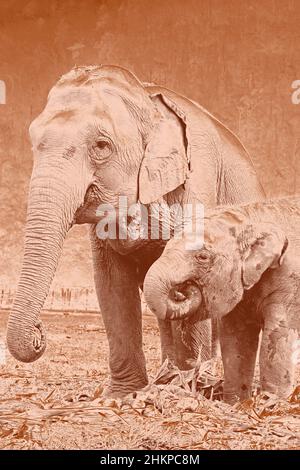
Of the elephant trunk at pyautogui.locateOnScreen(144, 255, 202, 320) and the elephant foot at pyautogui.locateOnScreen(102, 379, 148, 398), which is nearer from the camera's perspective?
the elephant trunk at pyautogui.locateOnScreen(144, 255, 202, 320)

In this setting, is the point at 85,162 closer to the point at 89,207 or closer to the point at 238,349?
the point at 89,207

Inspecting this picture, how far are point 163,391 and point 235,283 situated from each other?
0.41 meters

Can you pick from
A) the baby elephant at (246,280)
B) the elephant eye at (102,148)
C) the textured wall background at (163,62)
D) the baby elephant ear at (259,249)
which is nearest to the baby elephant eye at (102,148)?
the elephant eye at (102,148)

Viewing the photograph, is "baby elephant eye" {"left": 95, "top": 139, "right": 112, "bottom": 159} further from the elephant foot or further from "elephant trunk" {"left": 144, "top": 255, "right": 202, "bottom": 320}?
the elephant foot

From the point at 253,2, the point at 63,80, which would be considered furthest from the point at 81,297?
the point at 63,80

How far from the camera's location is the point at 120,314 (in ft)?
14.9

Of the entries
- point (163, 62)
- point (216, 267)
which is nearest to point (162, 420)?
point (216, 267)

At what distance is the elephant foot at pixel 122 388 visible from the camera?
15.1 feet

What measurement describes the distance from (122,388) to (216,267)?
2.66ft

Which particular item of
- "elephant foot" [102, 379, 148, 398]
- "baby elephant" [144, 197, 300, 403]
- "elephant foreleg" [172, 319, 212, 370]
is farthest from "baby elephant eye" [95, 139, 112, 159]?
"elephant foot" [102, 379, 148, 398]

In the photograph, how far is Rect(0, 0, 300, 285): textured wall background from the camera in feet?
23.7

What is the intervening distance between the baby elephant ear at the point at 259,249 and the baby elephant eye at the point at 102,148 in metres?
0.52

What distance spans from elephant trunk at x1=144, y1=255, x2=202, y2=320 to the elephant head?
335mm

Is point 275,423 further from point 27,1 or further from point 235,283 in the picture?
point 27,1
